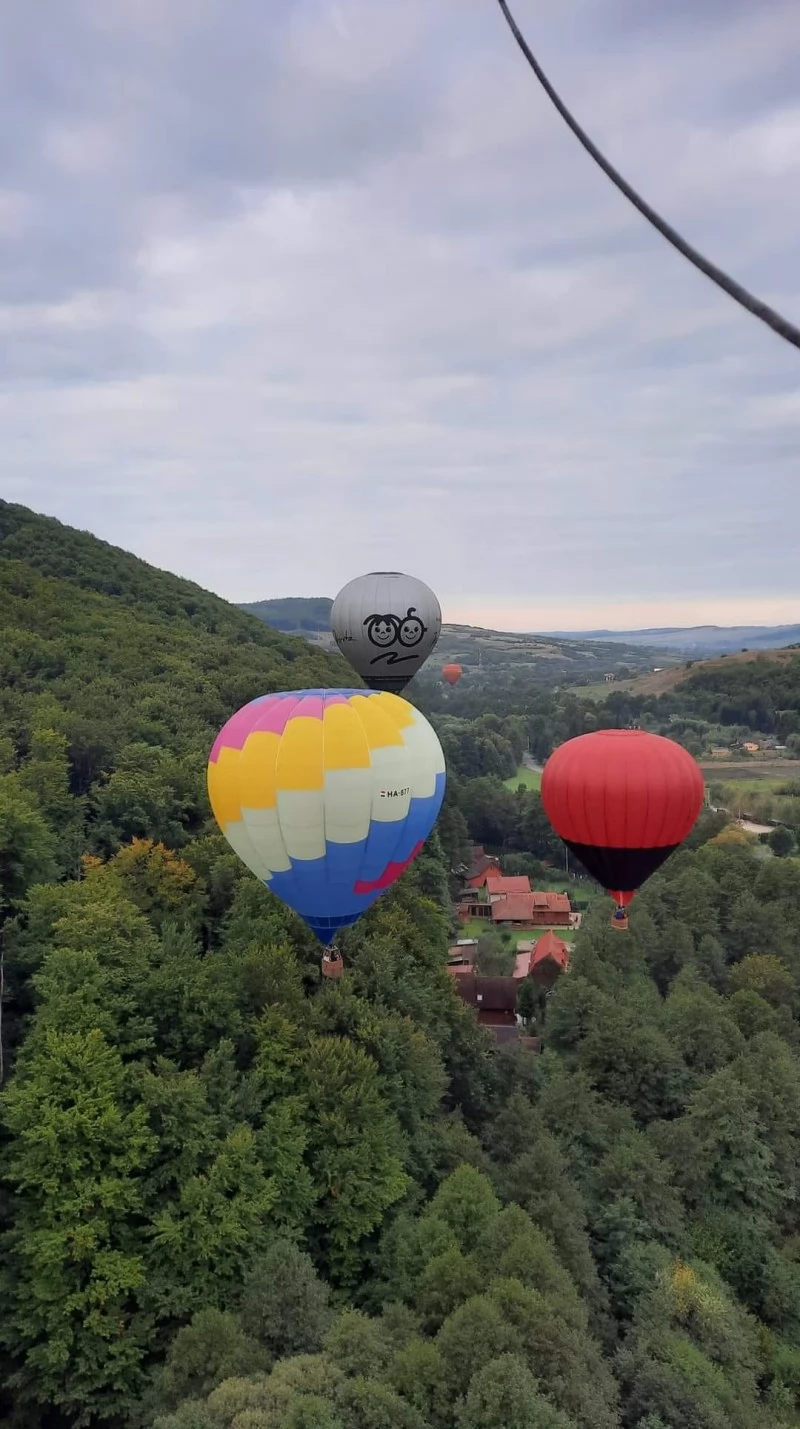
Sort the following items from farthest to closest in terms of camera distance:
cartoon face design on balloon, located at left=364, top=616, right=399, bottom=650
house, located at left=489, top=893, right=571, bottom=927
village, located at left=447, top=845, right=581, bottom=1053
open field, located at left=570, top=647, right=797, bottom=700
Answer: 1. open field, located at left=570, top=647, right=797, bottom=700
2. house, located at left=489, top=893, right=571, bottom=927
3. village, located at left=447, top=845, right=581, bottom=1053
4. cartoon face design on balloon, located at left=364, top=616, right=399, bottom=650

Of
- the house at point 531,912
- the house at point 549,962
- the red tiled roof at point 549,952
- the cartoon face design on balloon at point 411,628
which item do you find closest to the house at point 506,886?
the house at point 531,912

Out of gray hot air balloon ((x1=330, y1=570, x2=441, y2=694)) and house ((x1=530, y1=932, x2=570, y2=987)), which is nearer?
gray hot air balloon ((x1=330, y1=570, x2=441, y2=694))

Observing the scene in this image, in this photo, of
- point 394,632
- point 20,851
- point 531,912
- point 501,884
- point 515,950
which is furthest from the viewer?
point 501,884

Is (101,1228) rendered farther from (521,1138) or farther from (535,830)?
(535,830)

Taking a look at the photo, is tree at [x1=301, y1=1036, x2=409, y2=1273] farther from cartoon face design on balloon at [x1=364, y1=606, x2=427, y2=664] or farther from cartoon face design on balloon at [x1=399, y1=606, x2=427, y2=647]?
cartoon face design on balloon at [x1=399, y1=606, x2=427, y2=647]

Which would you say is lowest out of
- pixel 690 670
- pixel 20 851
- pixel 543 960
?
pixel 543 960

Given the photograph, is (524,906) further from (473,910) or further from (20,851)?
(20,851)

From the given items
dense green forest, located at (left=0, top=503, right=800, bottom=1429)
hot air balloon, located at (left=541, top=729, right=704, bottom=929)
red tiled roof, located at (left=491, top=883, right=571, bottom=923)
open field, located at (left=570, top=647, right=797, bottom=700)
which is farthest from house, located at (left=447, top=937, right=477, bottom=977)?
open field, located at (left=570, top=647, right=797, bottom=700)

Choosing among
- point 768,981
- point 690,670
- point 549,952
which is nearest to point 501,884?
point 549,952
